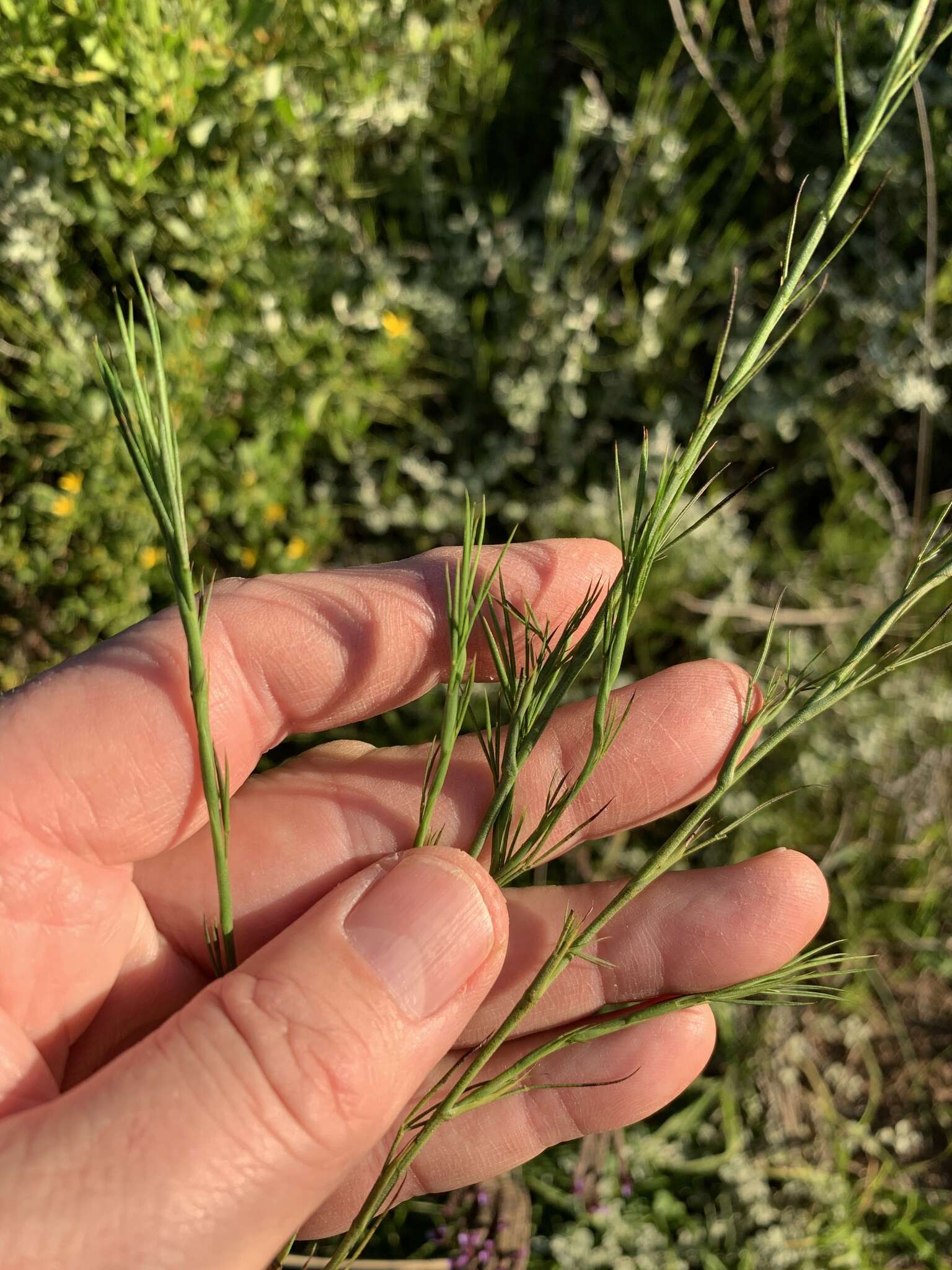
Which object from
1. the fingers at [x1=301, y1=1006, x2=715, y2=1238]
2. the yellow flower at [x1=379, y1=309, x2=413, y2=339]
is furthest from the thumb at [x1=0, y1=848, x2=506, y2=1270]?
the yellow flower at [x1=379, y1=309, x2=413, y2=339]

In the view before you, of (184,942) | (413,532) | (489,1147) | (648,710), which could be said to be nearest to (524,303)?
(413,532)

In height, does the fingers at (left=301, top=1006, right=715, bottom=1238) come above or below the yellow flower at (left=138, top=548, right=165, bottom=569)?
below

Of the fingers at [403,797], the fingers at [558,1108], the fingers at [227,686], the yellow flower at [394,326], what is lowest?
the fingers at [558,1108]

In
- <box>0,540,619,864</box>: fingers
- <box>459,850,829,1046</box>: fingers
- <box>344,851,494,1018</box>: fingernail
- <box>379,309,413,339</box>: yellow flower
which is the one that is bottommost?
<box>459,850,829,1046</box>: fingers

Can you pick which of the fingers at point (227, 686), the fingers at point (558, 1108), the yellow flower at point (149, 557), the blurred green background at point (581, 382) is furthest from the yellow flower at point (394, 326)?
the fingers at point (558, 1108)

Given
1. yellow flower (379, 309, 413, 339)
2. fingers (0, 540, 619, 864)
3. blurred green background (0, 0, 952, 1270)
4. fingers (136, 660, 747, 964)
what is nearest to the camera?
fingers (0, 540, 619, 864)

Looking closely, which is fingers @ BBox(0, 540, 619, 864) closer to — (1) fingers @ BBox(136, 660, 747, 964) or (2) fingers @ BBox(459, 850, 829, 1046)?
(1) fingers @ BBox(136, 660, 747, 964)

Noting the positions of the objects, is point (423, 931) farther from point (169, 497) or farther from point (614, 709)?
point (169, 497)

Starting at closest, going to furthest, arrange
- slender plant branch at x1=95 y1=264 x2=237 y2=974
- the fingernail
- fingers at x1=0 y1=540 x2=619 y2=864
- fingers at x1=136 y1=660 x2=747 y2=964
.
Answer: slender plant branch at x1=95 y1=264 x2=237 y2=974, the fingernail, fingers at x1=0 y1=540 x2=619 y2=864, fingers at x1=136 y1=660 x2=747 y2=964

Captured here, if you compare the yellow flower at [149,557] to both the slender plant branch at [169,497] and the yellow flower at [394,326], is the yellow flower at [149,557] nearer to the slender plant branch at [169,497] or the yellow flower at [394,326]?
the yellow flower at [394,326]
